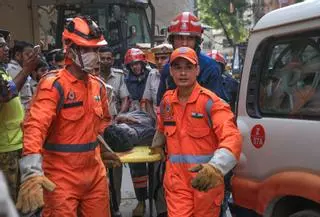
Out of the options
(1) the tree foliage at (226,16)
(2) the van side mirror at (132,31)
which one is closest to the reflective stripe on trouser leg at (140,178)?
(2) the van side mirror at (132,31)

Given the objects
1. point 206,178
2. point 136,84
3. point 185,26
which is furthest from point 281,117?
point 136,84

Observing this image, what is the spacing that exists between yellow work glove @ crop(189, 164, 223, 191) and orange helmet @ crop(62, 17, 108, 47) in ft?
3.68

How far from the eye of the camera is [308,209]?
3316mm

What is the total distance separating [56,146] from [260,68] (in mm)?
1445

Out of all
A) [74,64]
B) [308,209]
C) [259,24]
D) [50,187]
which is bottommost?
[308,209]

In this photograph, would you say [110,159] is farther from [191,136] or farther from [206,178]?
[206,178]

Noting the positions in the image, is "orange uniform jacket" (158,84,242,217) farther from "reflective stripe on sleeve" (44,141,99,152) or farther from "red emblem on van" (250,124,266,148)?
"reflective stripe on sleeve" (44,141,99,152)

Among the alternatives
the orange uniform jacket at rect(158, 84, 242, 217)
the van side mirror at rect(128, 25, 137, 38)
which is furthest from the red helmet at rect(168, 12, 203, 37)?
the van side mirror at rect(128, 25, 137, 38)

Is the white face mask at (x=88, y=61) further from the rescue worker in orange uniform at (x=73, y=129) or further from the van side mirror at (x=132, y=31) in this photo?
the van side mirror at (x=132, y=31)

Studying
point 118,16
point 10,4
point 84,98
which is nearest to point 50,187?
point 84,98

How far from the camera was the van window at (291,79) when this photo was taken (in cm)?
326

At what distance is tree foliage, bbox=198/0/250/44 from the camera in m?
34.5

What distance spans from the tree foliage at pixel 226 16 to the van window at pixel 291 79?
3051 centimetres

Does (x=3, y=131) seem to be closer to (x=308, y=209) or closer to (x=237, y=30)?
(x=308, y=209)
